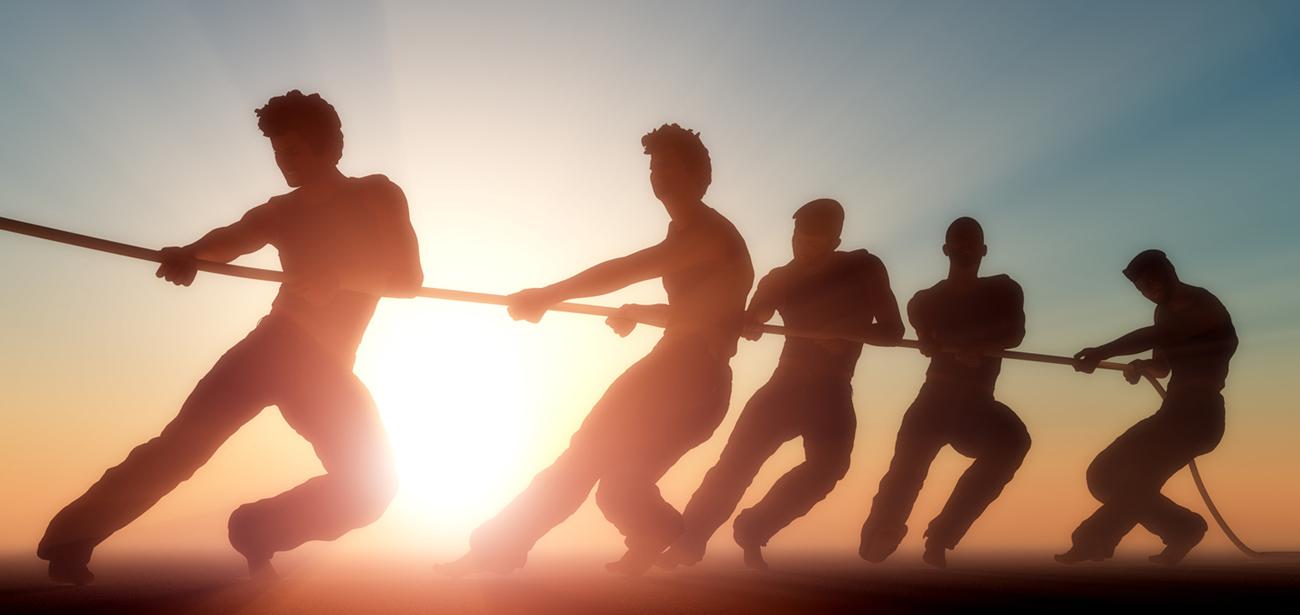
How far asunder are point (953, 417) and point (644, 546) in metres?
3.17

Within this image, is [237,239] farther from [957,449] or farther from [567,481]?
[957,449]

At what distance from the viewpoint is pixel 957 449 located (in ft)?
22.8

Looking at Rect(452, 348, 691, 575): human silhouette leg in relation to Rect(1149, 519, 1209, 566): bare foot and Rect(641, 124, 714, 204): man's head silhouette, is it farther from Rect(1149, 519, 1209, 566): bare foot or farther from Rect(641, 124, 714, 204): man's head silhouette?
Rect(1149, 519, 1209, 566): bare foot

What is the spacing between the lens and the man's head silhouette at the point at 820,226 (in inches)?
253

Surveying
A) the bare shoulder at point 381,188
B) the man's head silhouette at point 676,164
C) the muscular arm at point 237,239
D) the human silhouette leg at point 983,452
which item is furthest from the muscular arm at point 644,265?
the human silhouette leg at point 983,452

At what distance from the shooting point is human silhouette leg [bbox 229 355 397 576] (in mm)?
4227

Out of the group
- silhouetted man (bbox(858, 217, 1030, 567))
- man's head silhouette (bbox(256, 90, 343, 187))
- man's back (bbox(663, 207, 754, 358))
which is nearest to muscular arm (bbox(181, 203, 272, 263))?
man's head silhouette (bbox(256, 90, 343, 187))

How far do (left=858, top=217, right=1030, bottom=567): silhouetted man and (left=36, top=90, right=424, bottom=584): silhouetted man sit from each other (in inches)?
159

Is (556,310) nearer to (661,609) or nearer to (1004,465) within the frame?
(661,609)

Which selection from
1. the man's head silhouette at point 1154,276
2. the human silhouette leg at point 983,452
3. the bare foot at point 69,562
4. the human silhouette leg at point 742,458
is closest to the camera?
the bare foot at point 69,562

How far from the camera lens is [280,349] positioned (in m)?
4.29

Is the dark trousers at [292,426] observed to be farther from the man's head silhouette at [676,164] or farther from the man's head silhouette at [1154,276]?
the man's head silhouette at [1154,276]

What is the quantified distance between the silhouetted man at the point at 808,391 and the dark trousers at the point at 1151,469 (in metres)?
2.78

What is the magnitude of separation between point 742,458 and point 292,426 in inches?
123
